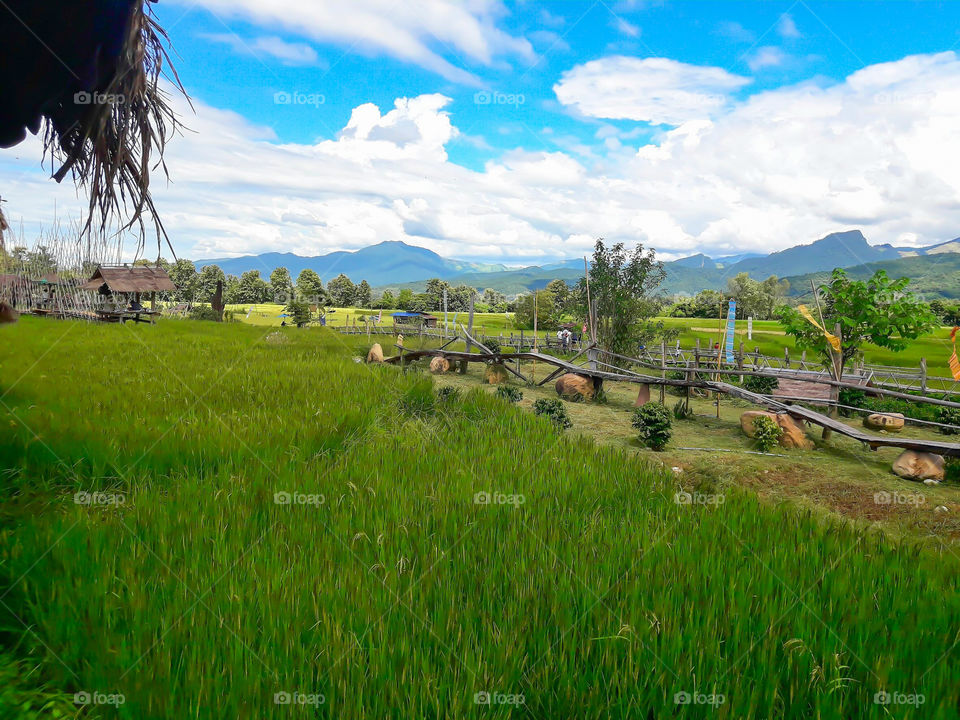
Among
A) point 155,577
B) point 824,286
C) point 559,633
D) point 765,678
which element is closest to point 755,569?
point 765,678

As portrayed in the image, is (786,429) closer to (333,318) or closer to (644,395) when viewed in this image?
(644,395)

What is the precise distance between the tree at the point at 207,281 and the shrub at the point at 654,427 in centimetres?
8807

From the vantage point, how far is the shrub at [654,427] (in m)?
8.39

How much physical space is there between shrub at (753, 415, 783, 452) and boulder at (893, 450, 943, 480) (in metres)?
1.74

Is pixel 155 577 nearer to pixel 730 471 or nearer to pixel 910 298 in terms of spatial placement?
pixel 730 471

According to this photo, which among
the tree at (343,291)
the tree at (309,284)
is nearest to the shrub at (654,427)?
the tree at (309,284)

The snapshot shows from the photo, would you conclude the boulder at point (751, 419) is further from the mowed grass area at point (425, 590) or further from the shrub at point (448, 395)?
the shrub at point (448, 395)

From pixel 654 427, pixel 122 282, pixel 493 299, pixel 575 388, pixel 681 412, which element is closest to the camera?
pixel 654 427

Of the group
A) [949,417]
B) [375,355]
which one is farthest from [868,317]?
[375,355]

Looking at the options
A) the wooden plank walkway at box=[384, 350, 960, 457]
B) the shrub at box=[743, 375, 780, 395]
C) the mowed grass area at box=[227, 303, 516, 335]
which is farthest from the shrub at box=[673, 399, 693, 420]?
the mowed grass area at box=[227, 303, 516, 335]

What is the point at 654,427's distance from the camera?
8422 millimetres

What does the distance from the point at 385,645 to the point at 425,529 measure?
136 cm

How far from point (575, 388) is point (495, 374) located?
2872 mm

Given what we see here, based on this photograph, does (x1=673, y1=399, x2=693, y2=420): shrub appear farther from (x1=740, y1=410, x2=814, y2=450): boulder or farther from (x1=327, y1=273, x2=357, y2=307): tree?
(x1=327, y1=273, x2=357, y2=307): tree
